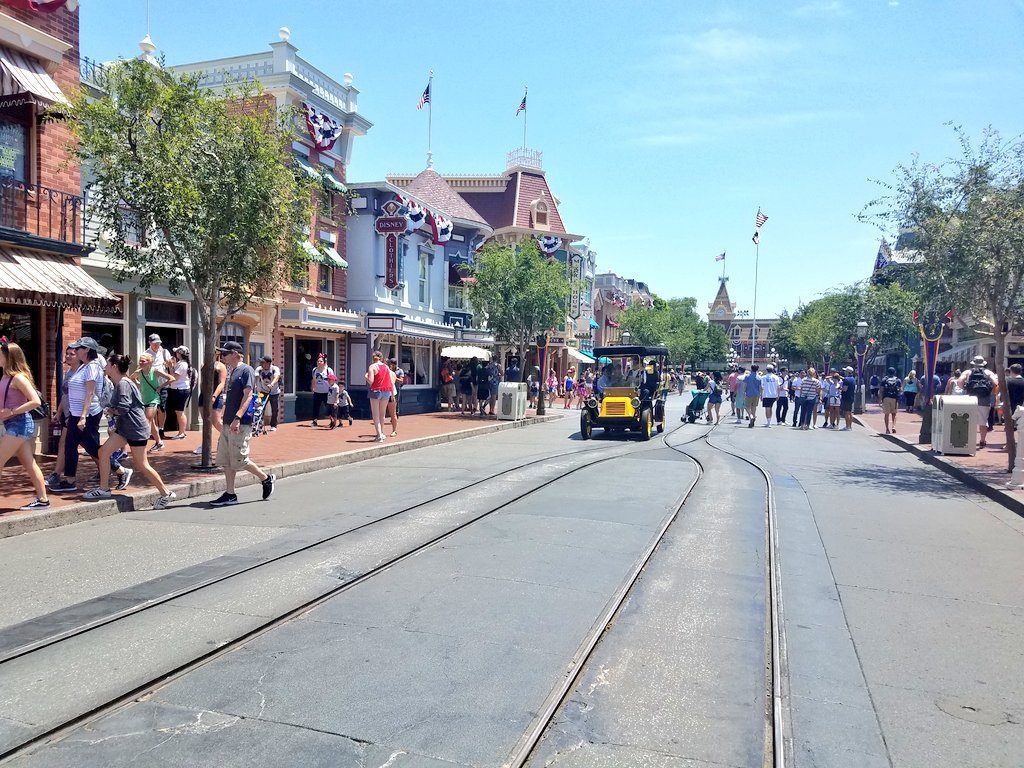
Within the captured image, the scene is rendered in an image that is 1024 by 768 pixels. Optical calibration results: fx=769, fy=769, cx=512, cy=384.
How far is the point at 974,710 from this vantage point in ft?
13.0

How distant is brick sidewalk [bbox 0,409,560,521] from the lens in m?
8.70

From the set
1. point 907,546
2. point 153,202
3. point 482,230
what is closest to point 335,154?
point 482,230

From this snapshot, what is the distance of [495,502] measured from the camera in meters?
9.03

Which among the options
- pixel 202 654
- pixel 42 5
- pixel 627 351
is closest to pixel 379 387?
pixel 627 351

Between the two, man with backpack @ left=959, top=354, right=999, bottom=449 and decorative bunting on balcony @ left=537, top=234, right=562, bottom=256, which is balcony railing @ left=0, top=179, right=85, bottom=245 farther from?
decorative bunting on balcony @ left=537, top=234, right=562, bottom=256

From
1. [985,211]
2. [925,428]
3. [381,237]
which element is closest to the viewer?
[985,211]

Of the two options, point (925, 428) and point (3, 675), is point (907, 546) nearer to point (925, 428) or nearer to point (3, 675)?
point (3, 675)

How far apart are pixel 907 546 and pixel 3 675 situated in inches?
290

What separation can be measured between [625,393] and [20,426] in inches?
480

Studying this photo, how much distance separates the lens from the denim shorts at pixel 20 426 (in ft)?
24.4

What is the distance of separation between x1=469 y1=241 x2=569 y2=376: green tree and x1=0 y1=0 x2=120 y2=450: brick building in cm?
1234

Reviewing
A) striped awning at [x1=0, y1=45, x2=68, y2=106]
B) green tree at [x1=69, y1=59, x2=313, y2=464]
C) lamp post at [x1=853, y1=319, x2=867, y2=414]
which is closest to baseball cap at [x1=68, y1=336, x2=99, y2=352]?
green tree at [x1=69, y1=59, x2=313, y2=464]

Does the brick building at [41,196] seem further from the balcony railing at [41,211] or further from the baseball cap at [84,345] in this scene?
the baseball cap at [84,345]

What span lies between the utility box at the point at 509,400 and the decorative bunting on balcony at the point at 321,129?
828 cm
